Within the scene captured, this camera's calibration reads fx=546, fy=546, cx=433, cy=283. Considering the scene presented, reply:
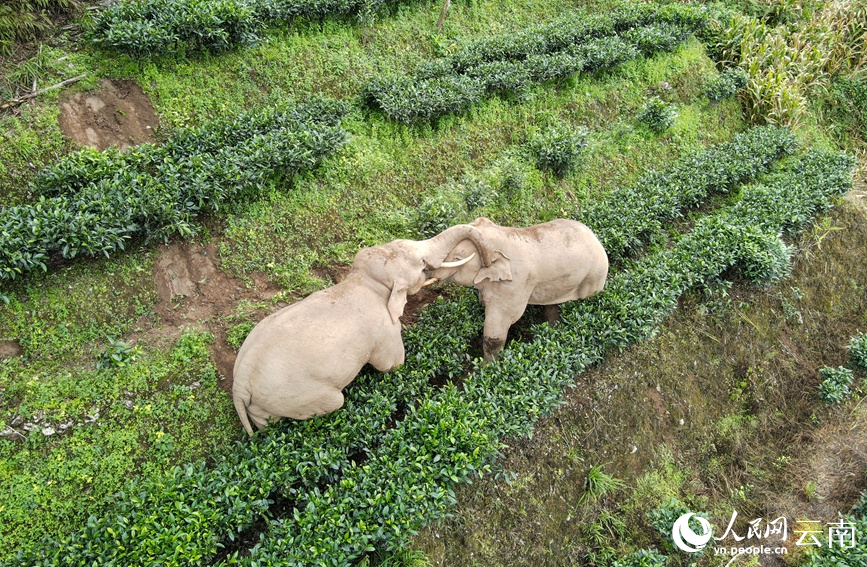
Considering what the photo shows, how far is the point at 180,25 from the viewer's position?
8.15 meters

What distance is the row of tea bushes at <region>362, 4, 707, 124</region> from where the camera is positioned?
9336 millimetres

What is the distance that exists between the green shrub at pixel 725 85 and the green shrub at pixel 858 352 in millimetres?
5908

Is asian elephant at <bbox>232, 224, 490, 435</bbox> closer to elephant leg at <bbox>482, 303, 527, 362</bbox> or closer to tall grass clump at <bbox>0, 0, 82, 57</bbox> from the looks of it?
elephant leg at <bbox>482, 303, 527, 362</bbox>

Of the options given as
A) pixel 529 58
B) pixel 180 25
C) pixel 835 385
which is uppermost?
pixel 180 25

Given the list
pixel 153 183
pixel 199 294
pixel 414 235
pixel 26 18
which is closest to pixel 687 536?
pixel 414 235

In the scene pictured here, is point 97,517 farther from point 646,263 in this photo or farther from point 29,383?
point 646,263

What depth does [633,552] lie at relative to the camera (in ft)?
22.2

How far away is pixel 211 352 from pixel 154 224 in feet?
6.05

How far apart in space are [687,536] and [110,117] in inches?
379

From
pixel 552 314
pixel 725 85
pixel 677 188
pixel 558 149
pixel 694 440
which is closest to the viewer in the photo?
pixel 552 314

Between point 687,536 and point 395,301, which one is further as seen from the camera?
point 687,536

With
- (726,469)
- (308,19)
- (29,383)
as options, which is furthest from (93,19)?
(726,469)

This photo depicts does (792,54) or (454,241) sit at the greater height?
(792,54)

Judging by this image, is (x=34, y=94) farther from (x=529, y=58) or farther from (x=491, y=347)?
(x=529, y=58)
